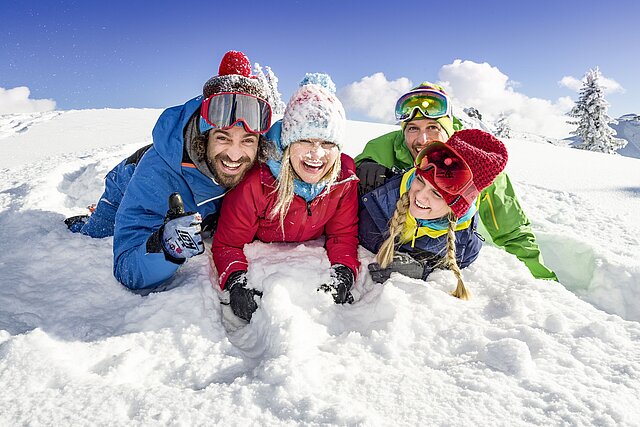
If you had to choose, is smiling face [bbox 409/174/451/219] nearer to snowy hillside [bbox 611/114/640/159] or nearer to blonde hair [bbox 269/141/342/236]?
blonde hair [bbox 269/141/342/236]

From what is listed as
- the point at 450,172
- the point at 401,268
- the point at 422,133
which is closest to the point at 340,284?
the point at 401,268

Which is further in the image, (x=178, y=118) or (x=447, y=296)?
(x=178, y=118)

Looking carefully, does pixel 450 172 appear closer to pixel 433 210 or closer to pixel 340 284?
pixel 433 210

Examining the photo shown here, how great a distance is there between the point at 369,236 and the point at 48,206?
12.3ft

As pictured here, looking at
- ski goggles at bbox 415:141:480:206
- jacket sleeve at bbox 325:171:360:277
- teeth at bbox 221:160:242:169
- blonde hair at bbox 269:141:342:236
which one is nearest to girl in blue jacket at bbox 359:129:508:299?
ski goggles at bbox 415:141:480:206

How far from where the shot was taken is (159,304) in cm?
249

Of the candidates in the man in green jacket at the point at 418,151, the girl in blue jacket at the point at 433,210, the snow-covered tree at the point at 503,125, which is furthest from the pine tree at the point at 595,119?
the girl in blue jacket at the point at 433,210

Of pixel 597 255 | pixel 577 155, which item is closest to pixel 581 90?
pixel 577 155

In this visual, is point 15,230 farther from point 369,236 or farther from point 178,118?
point 369,236

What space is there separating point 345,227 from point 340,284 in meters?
0.57

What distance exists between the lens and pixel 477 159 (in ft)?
8.19

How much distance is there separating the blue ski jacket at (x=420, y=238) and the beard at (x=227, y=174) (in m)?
0.95

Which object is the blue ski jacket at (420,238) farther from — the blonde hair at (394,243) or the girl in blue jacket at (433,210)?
the blonde hair at (394,243)

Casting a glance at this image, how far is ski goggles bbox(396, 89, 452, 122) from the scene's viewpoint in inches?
148
